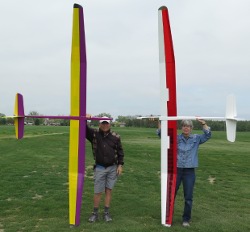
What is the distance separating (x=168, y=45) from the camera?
19.0ft

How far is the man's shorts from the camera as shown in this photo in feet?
18.5

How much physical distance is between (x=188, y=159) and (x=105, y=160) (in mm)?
1396

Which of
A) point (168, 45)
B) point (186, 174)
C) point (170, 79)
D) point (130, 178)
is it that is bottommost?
point (130, 178)

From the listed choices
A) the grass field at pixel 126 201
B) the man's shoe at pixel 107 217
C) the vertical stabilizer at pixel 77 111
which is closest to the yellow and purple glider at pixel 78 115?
the vertical stabilizer at pixel 77 111

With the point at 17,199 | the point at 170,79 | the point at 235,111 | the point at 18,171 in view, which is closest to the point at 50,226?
the point at 17,199

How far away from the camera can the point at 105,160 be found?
221 inches

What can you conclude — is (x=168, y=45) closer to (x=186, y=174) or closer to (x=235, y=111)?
(x=235, y=111)

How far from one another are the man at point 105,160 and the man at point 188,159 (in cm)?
105

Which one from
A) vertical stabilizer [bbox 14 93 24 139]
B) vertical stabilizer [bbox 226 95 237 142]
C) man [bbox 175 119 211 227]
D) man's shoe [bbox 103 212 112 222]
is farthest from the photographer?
vertical stabilizer [bbox 14 93 24 139]

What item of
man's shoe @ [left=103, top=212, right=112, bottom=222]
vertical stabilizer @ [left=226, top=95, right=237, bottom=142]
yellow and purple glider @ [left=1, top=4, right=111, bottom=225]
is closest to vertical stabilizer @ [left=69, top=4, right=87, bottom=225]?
yellow and purple glider @ [left=1, top=4, right=111, bottom=225]

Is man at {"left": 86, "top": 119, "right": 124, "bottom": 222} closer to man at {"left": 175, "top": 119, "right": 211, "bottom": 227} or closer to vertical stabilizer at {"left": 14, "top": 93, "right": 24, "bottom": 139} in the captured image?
man at {"left": 175, "top": 119, "right": 211, "bottom": 227}

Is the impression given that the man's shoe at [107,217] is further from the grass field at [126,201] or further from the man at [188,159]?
the man at [188,159]

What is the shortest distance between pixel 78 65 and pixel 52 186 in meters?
4.16

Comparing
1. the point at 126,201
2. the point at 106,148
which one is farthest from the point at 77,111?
the point at 126,201
